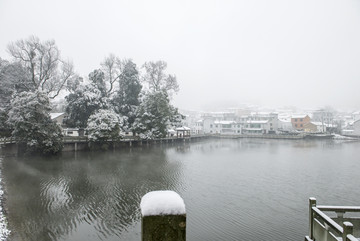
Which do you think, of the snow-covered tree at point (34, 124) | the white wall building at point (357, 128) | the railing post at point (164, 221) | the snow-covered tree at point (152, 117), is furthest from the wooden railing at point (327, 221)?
the white wall building at point (357, 128)

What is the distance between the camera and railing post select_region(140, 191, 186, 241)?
1.58 m

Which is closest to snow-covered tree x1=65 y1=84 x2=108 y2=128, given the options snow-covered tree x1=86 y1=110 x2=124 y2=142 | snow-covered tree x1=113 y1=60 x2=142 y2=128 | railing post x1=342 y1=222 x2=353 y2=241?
snow-covered tree x1=86 y1=110 x2=124 y2=142

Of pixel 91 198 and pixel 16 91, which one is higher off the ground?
pixel 16 91

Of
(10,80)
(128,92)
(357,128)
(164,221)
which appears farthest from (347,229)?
(357,128)

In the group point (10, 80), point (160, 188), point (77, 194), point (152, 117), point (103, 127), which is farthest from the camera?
point (152, 117)

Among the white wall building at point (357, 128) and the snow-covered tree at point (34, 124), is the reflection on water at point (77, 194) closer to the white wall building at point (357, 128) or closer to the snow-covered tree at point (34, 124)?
the snow-covered tree at point (34, 124)

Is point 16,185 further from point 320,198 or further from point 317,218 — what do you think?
point 320,198

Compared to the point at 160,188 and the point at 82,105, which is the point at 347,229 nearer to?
the point at 160,188

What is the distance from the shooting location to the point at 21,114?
19.9m

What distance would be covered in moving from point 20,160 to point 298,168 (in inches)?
954

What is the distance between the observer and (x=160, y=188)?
43.8 feet

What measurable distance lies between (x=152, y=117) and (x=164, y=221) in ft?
107

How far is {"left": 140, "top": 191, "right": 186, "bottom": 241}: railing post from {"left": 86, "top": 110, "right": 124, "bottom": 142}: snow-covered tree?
25550mm

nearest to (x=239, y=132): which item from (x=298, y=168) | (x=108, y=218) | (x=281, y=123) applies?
(x=281, y=123)
